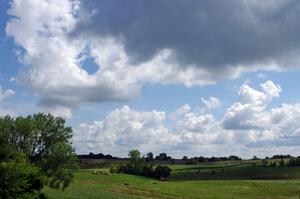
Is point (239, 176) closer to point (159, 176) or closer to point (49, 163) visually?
point (159, 176)

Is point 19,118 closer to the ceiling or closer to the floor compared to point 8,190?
closer to the ceiling

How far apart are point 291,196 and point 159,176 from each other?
259ft

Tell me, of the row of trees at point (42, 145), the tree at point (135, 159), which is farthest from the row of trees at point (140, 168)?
the row of trees at point (42, 145)

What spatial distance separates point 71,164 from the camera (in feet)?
246

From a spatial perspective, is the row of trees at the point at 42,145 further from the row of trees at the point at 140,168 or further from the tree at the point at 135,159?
the tree at the point at 135,159

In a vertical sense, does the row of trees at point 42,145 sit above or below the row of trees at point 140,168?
below

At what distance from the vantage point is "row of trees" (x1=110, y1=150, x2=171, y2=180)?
178 metres

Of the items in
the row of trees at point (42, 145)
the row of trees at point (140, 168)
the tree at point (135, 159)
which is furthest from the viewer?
the tree at point (135, 159)

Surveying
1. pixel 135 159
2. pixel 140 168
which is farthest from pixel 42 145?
pixel 135 159

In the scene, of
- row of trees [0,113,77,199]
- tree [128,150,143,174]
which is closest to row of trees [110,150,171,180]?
tree [128,150,143,174]

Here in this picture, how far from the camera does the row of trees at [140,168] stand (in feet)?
585

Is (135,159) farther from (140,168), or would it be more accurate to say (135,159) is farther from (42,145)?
(42,145)

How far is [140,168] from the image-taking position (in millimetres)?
191250

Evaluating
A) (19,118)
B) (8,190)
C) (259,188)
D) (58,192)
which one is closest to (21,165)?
(8,190)
